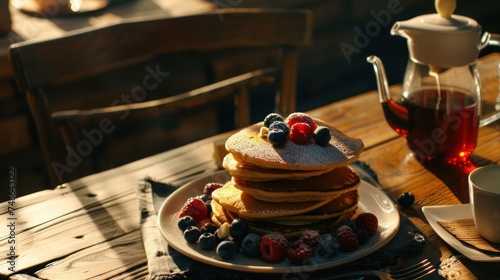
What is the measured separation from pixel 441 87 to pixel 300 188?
0.47 metres

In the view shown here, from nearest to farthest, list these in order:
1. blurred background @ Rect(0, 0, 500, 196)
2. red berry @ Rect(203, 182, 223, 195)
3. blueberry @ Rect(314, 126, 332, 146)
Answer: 1. blueberry @ Rect(314, 126, 332, 146)
2. red berry @ Rect(203, 182, 223, 195)
3. blurred background @ Rect(0, 0, 500, 196)

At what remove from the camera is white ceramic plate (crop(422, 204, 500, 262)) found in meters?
1.07

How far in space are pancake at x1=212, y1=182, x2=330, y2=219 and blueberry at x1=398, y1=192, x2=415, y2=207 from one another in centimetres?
21

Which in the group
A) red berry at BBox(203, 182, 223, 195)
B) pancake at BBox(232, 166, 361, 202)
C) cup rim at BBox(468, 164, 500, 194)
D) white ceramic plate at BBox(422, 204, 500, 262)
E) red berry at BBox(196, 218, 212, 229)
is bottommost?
white ceramic plate at BBox(422, 204, 500, 262)

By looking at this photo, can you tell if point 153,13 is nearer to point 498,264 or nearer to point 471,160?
point 471,160

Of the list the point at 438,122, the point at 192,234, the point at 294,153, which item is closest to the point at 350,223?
the point at 294,153

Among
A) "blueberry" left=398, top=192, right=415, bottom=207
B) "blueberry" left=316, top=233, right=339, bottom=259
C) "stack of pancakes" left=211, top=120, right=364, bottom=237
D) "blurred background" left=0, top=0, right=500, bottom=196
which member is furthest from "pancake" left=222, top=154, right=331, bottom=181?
"blurred background" left=0, top=0, right=500, bottom=196

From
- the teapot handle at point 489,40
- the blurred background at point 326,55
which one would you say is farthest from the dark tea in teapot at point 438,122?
the blurred background at point 326,55

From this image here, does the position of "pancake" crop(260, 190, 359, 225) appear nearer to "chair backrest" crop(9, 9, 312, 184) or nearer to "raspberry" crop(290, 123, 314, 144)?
"raspberry" crop(290, 123, 314, 144)

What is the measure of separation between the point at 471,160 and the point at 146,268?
699 millimetres

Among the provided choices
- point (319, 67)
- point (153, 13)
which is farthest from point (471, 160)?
point (319, 67)

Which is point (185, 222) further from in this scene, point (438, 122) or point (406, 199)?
point (438, 122)

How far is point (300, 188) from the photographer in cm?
107

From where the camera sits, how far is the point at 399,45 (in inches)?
148
